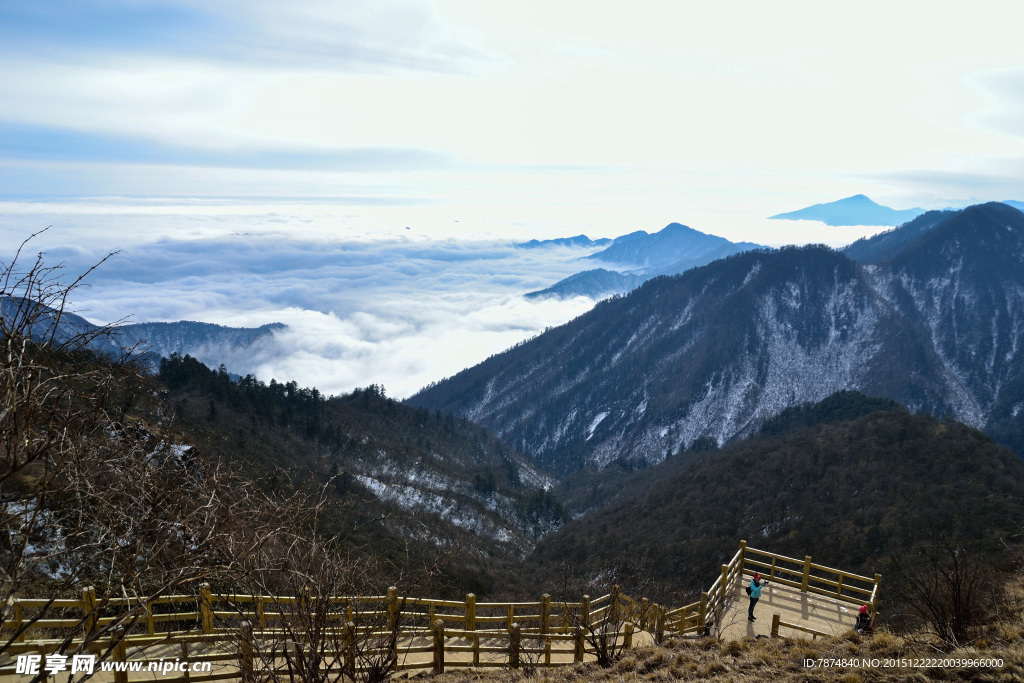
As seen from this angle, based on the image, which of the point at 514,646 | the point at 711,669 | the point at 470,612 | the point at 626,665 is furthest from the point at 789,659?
the point at 470,612

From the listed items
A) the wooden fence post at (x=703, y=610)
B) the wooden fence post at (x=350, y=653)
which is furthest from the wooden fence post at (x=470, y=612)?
the wooden fence post at (x=703, y=610)

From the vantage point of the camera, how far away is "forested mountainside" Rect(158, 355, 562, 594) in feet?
186

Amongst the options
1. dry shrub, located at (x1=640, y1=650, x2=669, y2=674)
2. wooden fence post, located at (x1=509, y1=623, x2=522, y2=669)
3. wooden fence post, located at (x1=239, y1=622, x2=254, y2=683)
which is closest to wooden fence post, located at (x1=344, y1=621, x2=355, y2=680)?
wooden fence post, located at (x1=239, y1=622, x2=254, y2=683)

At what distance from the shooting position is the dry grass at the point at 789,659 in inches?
442

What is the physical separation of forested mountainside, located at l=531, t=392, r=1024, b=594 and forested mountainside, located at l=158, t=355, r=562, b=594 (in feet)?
35.1

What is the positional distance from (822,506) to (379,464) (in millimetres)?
65088

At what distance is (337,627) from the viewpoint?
38.1ft

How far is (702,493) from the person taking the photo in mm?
77250

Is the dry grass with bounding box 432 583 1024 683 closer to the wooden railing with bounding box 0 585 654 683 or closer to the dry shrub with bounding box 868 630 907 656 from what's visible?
the dry shrub with bounding box 868 630 907 656

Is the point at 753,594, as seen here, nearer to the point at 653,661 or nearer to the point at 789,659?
the point at 789,659

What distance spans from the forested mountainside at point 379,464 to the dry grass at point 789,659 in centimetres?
3272

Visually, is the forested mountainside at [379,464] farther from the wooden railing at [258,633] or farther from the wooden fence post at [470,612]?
the wooden fence post at [470,612]

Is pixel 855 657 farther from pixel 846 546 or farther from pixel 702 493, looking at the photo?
pixel 702 493

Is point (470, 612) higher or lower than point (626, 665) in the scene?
higher
